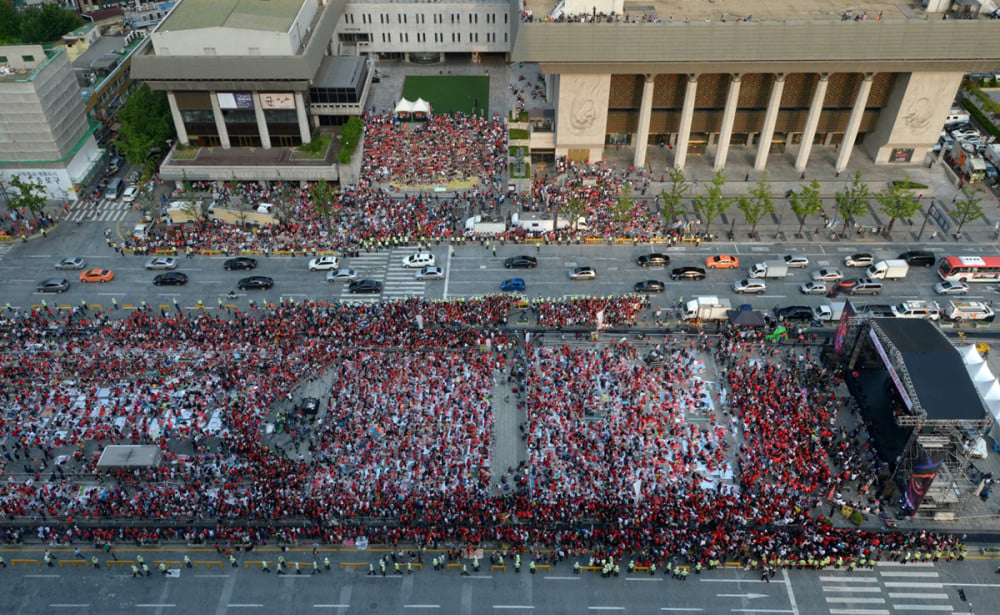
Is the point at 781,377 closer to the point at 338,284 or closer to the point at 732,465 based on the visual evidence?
the point at 732,465

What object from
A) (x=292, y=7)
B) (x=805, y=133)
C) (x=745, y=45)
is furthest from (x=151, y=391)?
(x=805, y=133)

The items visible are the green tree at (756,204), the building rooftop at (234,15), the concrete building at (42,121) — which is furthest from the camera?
the building rooftop at (234,15)

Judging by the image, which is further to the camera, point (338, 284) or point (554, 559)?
point (338, 284)

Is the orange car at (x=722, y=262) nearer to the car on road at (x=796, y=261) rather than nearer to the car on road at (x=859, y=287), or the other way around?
the car on road at (x=796, y=261)

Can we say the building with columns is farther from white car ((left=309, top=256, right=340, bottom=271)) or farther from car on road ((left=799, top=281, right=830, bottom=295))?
white car ((left=309, top=256, right=340, bottom=271))

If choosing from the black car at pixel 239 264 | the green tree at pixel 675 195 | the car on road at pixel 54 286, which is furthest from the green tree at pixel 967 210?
the car on road at pixel 54 286
